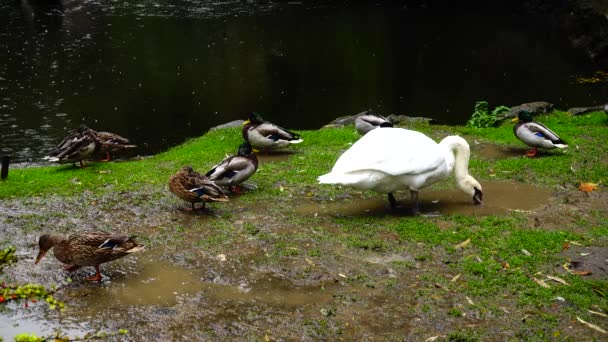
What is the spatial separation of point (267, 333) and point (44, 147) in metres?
11.8

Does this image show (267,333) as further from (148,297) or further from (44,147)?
(44,147)

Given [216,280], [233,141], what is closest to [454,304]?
[216,280]

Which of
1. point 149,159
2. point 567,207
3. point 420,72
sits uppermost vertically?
point 567,207

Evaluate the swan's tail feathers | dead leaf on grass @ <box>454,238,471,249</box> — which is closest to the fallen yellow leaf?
dead leaf on grass @ <box>454,238,471,249</box>

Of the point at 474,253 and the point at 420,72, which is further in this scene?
the point at 420,72

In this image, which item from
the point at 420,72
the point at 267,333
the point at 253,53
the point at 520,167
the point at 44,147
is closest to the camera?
the point at 267,333

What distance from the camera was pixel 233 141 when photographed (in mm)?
14727

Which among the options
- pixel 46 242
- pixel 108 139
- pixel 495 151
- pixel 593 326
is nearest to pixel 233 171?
pixel 46 242

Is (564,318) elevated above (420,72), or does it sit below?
above

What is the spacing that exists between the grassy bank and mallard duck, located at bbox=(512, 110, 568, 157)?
0.24m

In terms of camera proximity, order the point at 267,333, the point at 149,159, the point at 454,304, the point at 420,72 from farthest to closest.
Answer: the point at 420,72, the point at 149,159, the point at 454,304, the point at 267,333

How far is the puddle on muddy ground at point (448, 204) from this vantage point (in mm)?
9992

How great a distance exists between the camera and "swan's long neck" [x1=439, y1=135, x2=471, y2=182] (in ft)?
33.2

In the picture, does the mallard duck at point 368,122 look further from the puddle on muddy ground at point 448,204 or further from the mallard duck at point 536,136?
the puddle on muddy ground at point 448,204
